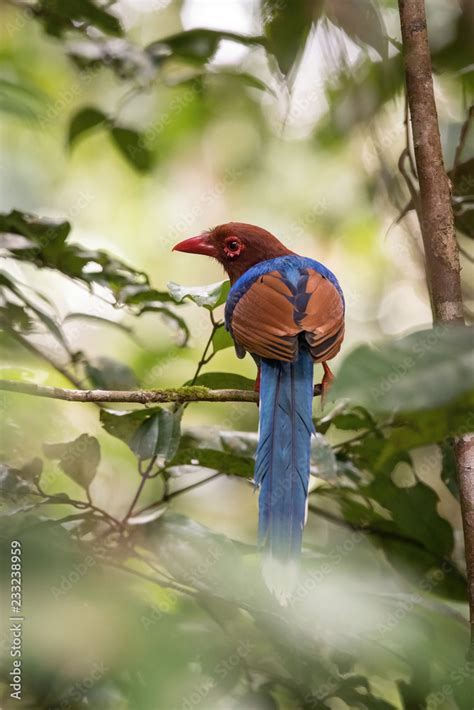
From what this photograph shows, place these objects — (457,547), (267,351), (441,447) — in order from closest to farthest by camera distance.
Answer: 1. (267,351)
2. (441,447)
3. (457,547)

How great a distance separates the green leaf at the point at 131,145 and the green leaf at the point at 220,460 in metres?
1.34

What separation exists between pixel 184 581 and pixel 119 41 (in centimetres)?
207

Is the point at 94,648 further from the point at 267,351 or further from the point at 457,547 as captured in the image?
the point at 457,547

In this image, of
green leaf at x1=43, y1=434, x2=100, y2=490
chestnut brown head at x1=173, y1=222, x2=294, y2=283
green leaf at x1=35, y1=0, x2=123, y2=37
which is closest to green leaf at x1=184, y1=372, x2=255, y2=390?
green leaf at x1=43, y1=434, x2=100, y2=490

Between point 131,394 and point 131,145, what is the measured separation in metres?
1.44

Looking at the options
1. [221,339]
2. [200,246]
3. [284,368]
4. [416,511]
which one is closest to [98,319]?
[221,339]

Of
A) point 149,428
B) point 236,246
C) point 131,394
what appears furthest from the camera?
point 236,246

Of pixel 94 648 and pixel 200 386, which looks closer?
pixel 94 648

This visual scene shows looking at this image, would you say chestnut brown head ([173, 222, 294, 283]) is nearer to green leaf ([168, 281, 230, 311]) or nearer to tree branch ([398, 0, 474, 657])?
green leaf ([168, 281, 230, 311])

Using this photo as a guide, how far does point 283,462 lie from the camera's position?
1.72m

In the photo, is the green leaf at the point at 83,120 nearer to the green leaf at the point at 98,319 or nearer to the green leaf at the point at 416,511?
the green leaf at the point at 98,319

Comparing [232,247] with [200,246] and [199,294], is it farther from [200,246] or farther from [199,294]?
[199,294]

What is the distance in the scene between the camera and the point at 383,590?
2004mm

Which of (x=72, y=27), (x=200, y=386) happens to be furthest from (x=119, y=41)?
(x=200, y=386)
